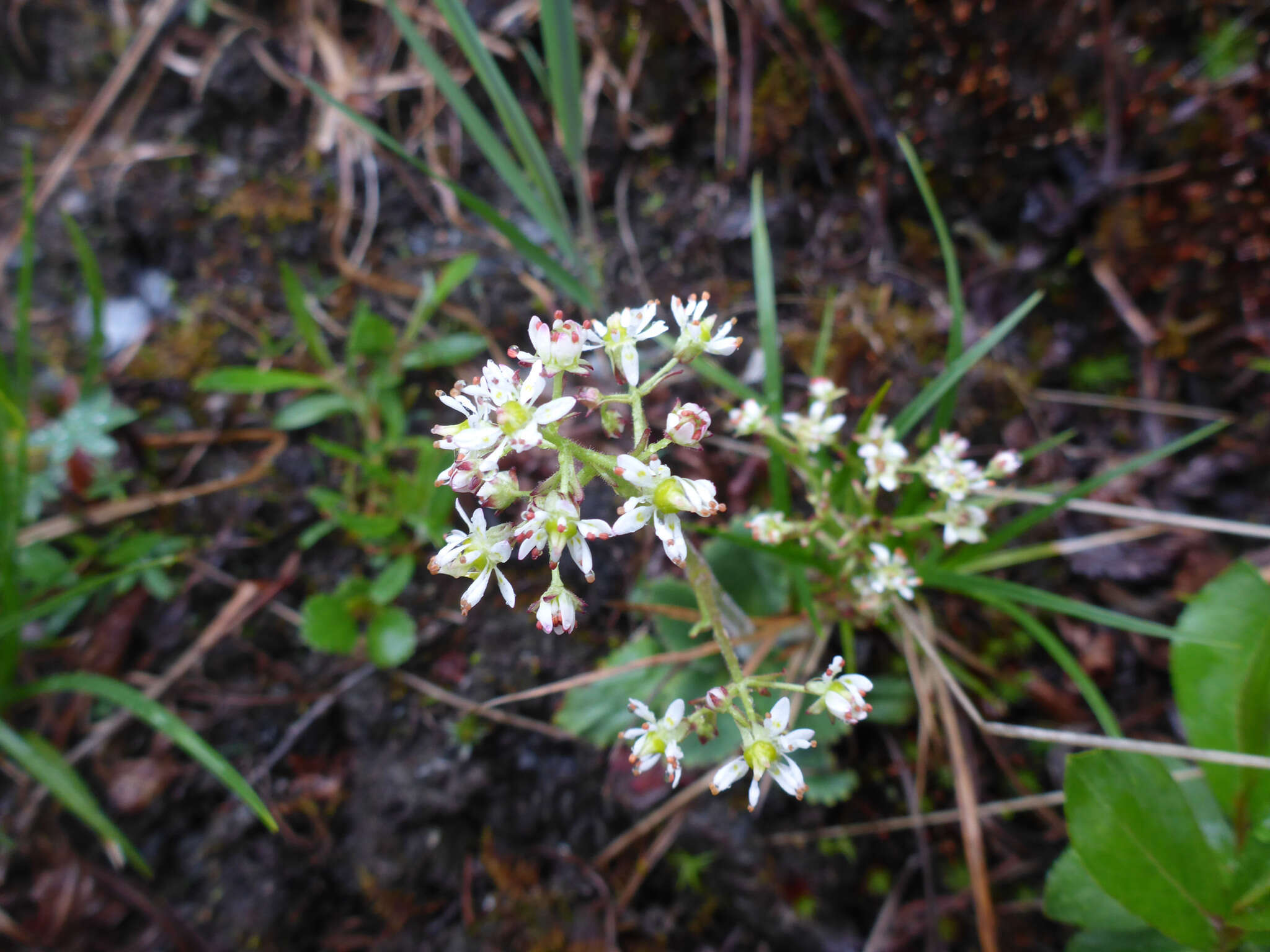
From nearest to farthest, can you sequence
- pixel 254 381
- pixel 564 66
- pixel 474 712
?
1. pixel 564 66
2. pixel 474 712
3. pixel 254 381

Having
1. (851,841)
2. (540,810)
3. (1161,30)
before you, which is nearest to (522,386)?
(540,810)

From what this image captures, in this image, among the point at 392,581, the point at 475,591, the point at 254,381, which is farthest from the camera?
the point at 254,381

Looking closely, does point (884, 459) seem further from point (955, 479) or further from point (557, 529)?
point (557, 529)

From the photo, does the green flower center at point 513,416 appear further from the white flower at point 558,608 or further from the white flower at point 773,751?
the white flower at point 773,751

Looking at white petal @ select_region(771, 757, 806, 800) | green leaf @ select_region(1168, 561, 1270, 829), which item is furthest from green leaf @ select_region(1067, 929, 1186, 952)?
white petal @ select_region(771, 757, 806, 800)

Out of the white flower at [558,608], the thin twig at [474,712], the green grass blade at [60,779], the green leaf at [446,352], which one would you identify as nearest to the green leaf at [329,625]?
the thin twig at [474,712]

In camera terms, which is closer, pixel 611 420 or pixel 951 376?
pixel 611 420

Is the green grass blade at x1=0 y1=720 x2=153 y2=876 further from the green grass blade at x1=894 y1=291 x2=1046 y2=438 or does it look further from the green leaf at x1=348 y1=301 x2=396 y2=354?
the green grass blade at x1=894 y1=291 x2=1046 y2=438

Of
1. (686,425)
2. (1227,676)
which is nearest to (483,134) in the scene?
(686,425)
